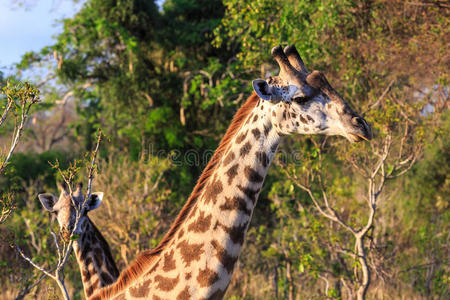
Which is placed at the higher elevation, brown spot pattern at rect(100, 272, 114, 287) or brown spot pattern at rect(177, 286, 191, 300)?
brown spot pattern at rect(177, 286, 191, 300)

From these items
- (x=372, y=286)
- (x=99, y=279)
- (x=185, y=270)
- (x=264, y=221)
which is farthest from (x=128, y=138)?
(x=185, y=270)

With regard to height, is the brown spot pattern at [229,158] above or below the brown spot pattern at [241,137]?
below

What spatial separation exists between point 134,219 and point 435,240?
5549mm

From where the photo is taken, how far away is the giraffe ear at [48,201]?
5.91 meters

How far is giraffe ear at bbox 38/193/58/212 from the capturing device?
591cm

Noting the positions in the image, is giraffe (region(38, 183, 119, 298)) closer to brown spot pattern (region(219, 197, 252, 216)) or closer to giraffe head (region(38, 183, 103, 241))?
giraffe head (region(38, 183, 103, 241))

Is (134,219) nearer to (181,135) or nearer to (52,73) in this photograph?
(181,135)

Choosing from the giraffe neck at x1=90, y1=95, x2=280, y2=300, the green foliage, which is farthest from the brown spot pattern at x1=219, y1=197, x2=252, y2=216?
the green foliage

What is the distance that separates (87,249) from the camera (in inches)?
228

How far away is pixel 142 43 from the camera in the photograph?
1423cm

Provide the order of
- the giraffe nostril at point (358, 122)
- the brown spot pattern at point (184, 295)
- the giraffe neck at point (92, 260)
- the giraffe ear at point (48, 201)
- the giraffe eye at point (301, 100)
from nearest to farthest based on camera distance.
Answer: the giraffe nostril at point (358, 122) → the brown spot pattern at point (184, 295) → the giraffe eye at point (301, 100) → the giraffe neck at point (92, 260) → the giraffe ear at point (48, 201)

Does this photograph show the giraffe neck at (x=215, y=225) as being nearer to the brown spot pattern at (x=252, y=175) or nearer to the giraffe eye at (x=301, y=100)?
the brown spot pattern at (x=252, y=175)

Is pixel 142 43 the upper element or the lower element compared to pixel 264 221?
upper

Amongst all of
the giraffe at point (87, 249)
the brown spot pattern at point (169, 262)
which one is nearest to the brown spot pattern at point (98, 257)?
the giraffe at point (87, 249)
